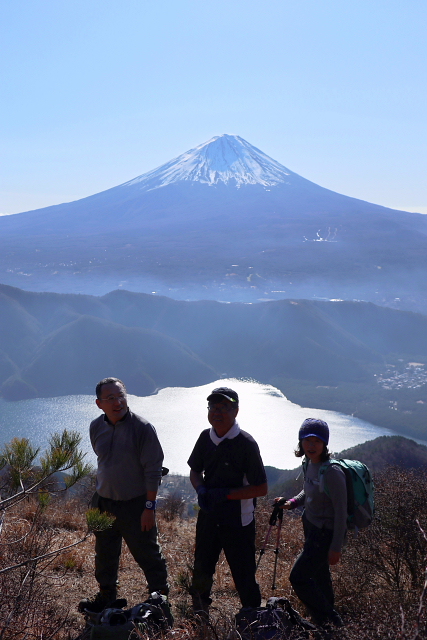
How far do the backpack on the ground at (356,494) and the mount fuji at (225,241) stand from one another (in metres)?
79.1

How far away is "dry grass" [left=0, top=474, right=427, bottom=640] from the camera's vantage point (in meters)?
1.92

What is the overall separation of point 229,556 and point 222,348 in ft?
198

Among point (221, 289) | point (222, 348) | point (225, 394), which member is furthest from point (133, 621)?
point (221, 289)

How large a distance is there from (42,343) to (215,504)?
56.5m

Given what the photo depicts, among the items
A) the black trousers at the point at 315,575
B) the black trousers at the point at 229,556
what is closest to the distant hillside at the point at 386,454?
the black trousers at the point at 229,556

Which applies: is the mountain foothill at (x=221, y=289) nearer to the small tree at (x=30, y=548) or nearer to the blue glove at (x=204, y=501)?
the blue glove at (x=204, y=501)

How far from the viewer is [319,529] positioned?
2.34 m

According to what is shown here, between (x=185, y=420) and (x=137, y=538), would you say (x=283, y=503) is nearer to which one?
(x=137, y=538)

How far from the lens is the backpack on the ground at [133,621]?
216cm

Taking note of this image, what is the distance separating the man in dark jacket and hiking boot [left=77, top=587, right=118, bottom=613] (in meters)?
0.48

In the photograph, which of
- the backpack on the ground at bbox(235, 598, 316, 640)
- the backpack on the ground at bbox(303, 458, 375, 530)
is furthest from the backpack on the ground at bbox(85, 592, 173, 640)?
the backpack on the ground at bbox(303, 458, 375, 530)

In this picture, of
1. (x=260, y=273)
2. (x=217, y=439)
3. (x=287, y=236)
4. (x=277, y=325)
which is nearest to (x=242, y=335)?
(x=277, y=325)

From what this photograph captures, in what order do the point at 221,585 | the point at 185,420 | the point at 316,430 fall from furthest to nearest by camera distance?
the point at 185,420
the point at 221,585
the point at 316,430

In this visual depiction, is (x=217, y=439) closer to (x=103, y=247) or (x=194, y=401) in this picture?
(x=194, y=401)
